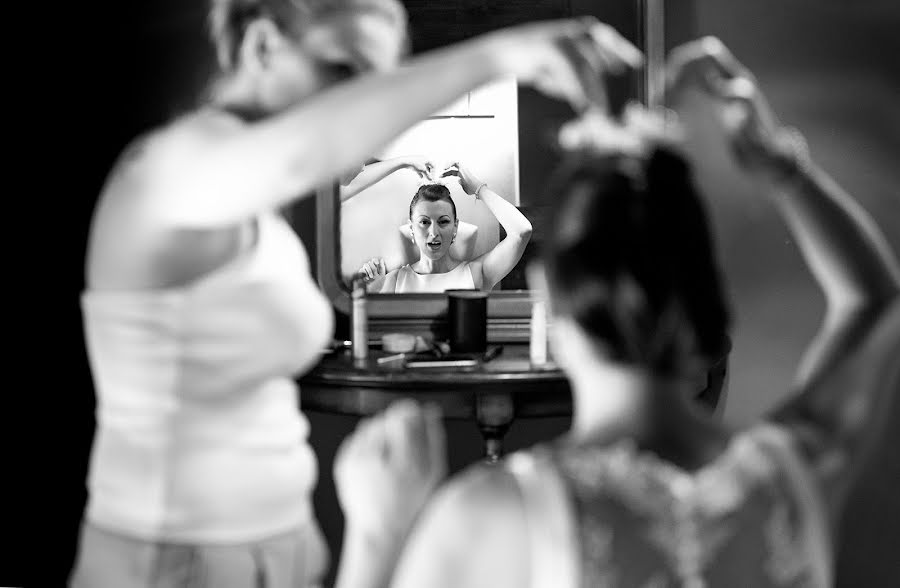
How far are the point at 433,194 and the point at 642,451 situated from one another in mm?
1362

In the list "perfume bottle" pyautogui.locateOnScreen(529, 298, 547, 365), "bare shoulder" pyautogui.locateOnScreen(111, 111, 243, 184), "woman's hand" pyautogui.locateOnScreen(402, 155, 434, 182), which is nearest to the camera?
"bare shoulder" pyautogui.locateOnScreen(111, 111, 243, 184)

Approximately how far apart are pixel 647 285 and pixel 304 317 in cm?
44

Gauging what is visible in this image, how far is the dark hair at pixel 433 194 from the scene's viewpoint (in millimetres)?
2168

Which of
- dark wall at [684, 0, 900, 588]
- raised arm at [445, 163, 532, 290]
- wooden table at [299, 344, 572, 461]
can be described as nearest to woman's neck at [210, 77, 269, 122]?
wooden table at [299, 344, 572, 461]

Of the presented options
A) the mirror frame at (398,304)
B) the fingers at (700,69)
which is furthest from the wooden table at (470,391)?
the fingers at (700,69)

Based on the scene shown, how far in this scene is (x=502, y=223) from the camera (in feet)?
7.07

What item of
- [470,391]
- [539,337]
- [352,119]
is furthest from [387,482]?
[539,337]

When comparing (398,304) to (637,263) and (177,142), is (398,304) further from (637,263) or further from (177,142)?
(637,263)

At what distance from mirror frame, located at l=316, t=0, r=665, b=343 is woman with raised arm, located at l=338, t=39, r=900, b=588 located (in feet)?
4.20

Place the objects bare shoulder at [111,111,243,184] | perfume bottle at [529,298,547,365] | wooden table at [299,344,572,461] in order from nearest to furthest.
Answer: bare shoulder at [111,111,243,184] < wooden table at [299,344,572,461] < perfume bottle at [529,298,547,365]

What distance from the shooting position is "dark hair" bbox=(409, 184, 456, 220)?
217 cm

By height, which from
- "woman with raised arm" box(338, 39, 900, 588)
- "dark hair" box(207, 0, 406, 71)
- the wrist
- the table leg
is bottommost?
the table leg

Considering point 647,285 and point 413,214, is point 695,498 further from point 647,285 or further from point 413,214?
point 413,214

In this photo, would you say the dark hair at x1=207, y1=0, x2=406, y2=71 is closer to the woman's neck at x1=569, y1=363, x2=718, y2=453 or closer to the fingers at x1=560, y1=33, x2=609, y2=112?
the fingers at x1=560, y1=33, x2=609, y2=112
